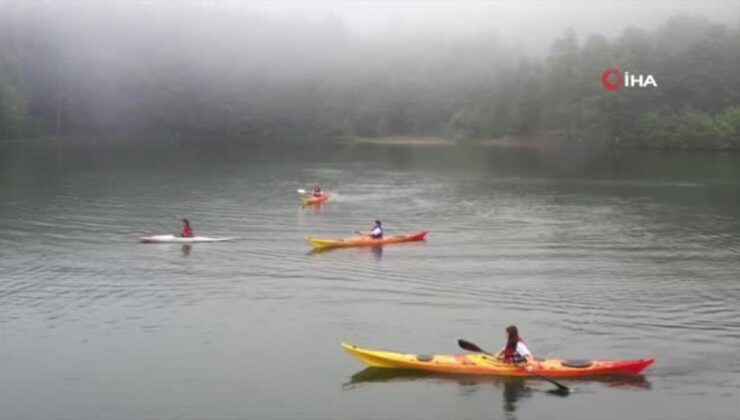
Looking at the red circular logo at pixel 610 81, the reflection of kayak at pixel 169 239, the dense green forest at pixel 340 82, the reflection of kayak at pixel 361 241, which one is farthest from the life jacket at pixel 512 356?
the red circular logo at pixel 610 81

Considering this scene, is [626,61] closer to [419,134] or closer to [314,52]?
[419,134]

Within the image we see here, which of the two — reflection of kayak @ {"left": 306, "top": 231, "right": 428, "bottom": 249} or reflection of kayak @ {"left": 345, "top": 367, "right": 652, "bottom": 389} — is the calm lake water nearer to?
reflection of kayak @ {"left": 345, "top": 367, "right": 652, "bottom": 389}

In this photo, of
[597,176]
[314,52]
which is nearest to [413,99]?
[314,52]

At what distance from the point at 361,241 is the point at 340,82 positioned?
113 m

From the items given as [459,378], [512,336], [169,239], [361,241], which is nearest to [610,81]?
[361,241]

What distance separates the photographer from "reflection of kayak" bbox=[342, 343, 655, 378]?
2094 centimetres

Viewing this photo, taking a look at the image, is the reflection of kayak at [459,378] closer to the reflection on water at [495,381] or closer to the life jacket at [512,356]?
the reflection on water at [495,381]

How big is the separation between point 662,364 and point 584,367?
2.86 meters

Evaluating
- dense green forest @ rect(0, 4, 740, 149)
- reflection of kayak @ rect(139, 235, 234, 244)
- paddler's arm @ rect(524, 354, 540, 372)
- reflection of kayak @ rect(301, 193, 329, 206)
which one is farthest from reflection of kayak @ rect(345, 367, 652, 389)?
dense green forest @ rect(0, 4, 740, 149)

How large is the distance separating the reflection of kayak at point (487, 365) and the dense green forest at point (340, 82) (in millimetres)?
98119

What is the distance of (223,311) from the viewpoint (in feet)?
88.9

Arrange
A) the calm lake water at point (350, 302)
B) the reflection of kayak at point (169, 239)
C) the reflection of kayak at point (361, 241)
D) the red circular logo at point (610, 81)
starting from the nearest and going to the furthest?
the calm lake water at point (350, 302), the reflection of kayak at point (361, 241), the reflection of kayak at point (169, 239), the red circular logo at point (610, 81)

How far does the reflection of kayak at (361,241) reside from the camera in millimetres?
36938

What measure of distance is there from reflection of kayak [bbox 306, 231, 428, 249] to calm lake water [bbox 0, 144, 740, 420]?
2.31 feet
